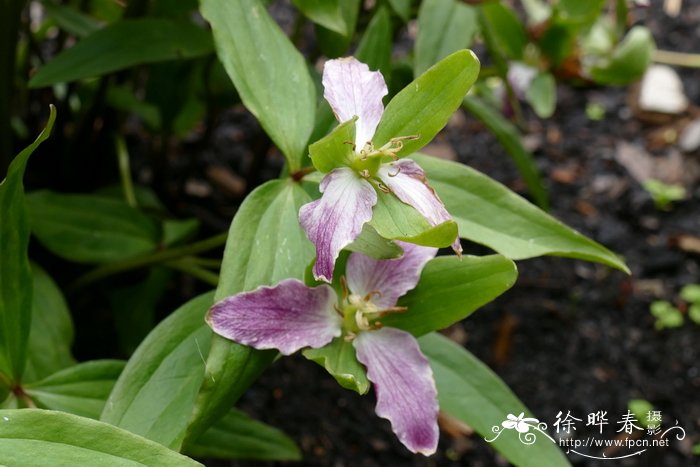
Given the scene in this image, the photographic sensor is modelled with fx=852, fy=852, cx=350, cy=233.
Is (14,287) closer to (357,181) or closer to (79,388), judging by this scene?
(79,388)

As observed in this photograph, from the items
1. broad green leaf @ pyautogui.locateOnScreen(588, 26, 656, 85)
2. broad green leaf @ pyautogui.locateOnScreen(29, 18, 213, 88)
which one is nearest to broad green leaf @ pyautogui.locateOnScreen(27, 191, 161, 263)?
broad green leaf @ pyautogui.locateOnScreen(29, 18, 213, 88)

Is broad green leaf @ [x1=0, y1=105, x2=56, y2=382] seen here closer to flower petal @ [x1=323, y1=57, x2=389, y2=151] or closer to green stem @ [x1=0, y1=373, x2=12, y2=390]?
green stem @ [x1=0, y1=373, x2=12, y2=390]

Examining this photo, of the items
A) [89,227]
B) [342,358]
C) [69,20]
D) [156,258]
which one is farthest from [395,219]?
[69,20]

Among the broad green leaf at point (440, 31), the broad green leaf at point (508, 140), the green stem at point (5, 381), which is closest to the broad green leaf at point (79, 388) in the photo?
the green stem at point (5, 381)

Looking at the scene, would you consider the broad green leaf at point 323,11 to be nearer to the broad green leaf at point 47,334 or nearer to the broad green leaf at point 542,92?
the broad green leaf at point 47,334

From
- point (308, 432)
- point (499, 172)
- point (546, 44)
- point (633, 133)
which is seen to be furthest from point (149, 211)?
point (633, 133)

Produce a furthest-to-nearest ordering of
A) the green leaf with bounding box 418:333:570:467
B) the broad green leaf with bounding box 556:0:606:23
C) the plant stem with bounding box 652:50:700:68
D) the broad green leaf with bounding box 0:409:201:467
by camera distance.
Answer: the plant stem with bounding box 652:50:700:68 → the broad green leaf with bounding box 556:0:606:23 → the green leaf with bounding box 418:333:570:467 → the broad green leaf with bounding box 0:409:201:467
